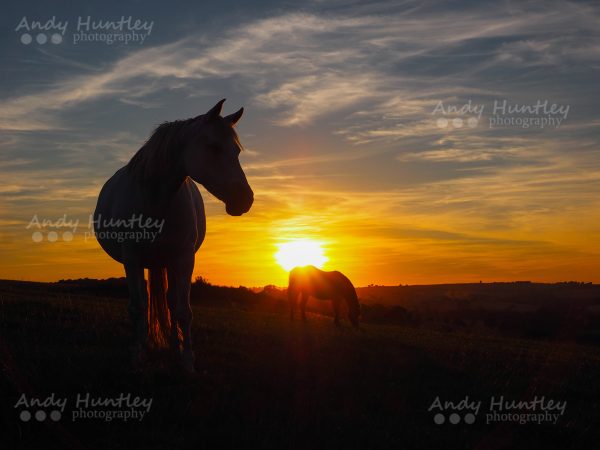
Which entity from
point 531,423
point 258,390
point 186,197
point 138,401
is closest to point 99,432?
point 138,401

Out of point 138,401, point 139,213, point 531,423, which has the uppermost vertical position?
point 139,213

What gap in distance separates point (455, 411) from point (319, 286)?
15.2m

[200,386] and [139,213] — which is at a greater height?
[139,213]

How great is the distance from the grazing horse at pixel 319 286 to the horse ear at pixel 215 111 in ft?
49.9

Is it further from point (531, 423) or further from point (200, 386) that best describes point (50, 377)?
point (531, 423)

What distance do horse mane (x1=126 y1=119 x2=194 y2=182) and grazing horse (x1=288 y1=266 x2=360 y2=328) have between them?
14.6 m

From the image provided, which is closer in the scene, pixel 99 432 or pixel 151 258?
pixel 99 432

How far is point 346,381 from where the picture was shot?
7.71 metres

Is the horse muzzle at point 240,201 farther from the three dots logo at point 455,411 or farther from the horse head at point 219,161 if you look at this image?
the three dots logo at point 455,411

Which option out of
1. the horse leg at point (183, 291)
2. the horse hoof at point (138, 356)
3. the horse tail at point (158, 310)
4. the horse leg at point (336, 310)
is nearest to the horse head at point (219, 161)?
the horse leg at point (183, 291)

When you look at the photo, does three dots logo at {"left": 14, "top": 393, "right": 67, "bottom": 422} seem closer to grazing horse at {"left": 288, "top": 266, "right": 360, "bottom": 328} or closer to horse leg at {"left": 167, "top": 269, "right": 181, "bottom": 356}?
horse leg at {"left": 167, "top": 269, "right": 181, "bottom": 356}

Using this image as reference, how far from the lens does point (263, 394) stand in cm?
649

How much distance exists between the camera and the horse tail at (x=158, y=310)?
8.91 metres

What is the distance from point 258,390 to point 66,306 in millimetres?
7895
